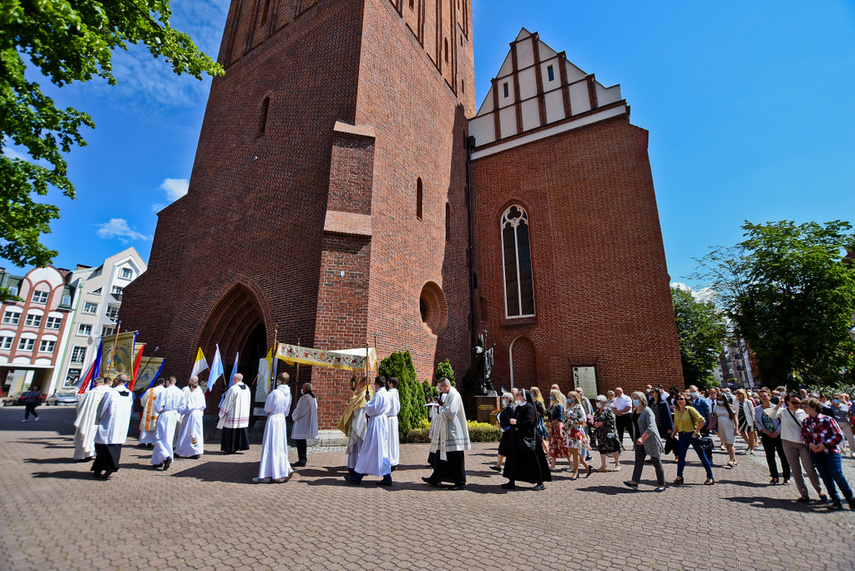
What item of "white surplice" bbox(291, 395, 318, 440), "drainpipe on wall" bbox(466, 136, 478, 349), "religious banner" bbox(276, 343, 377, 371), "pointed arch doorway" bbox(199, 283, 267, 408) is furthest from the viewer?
"drainpipe on wall" bbox(466, 136, 478, 349)

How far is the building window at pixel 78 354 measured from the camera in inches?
1421

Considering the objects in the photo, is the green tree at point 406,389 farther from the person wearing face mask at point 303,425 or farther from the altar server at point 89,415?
the altar server at point 89,415

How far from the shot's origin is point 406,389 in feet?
34.7

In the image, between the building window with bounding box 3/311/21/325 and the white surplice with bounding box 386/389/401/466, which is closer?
the white surplice with bounding box 386/389/401/466

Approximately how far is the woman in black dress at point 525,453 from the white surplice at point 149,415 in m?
7.80

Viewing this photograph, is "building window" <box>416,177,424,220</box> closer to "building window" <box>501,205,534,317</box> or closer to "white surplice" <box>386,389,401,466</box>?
"building window" <box>501,205,534,317</box>

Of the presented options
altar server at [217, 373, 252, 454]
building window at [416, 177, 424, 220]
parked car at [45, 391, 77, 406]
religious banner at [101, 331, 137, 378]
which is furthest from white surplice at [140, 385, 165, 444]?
parked car at [45, 391, 77, 406]

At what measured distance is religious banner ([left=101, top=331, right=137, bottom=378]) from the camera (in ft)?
36.6

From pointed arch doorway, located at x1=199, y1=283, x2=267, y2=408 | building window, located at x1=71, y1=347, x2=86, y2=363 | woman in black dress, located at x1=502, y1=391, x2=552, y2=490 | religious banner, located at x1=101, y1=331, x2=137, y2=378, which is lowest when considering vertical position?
woman in black dress, located at x1=502, y1=391, x2=552, y2=490

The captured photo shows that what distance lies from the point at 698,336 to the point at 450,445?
75.4ft

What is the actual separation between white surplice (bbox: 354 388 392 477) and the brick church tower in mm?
3131

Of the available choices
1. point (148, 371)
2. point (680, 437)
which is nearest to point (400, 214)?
point (680, 437)

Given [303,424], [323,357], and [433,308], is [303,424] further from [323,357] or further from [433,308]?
[433,308]

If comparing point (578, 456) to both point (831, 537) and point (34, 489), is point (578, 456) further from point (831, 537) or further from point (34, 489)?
point (34, 489)
